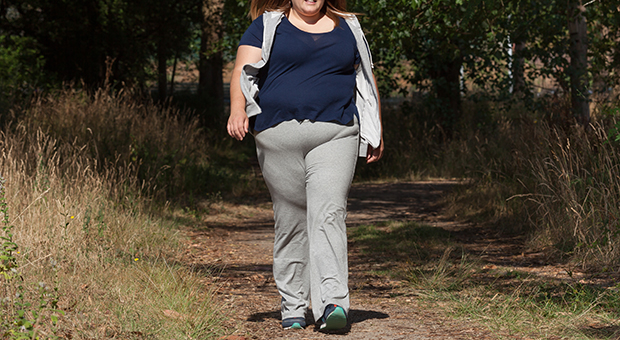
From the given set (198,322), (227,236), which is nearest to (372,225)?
(227,236)

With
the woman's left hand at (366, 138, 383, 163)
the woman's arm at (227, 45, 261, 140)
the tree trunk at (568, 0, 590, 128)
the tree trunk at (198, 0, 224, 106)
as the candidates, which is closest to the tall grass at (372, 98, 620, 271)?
the tree trunk at (568, 0, 590, 128)

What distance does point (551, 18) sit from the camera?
9.18 metres

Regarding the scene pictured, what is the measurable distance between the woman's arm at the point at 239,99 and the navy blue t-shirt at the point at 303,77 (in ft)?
0.16

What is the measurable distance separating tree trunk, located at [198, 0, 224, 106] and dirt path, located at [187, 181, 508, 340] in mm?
4767

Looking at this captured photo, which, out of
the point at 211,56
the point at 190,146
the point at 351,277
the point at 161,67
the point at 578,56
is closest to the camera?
the point at 351,277

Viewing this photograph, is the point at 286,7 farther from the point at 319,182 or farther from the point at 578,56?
the point at 578,56

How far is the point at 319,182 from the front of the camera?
3.80 metres

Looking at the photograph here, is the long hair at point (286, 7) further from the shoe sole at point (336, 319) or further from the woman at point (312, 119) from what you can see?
the shoe sole at point (336, 319)

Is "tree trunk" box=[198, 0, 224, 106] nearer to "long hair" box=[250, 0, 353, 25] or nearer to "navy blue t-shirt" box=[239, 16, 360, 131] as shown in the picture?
"long hair" box=[250, 0, 353, 25]

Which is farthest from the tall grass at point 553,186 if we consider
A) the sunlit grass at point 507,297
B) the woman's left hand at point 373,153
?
the woman's left hand at point 373,153

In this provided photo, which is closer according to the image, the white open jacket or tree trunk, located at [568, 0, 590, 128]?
the white open jacket

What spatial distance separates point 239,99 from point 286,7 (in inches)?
22.8

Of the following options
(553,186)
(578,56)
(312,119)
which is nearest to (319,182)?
(312,119)

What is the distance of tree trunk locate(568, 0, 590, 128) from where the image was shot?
8.49 meters
